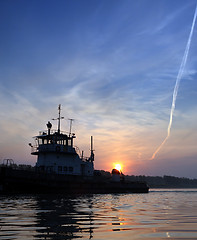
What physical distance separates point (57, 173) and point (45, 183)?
3.47 meters

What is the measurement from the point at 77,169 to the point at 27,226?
30483 mm

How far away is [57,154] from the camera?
123 feet

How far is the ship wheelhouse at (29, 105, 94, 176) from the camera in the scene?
37.1 meters

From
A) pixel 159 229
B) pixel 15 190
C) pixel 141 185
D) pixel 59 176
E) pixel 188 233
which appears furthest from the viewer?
pixel 141 185

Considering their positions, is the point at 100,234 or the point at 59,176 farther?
the point at 59,176

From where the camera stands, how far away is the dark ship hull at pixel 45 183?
31641 millimetres

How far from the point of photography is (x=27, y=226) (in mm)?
8953

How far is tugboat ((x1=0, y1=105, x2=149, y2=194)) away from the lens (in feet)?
105

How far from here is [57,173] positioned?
1451 inches

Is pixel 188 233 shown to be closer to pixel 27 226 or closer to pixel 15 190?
pixel 27 226

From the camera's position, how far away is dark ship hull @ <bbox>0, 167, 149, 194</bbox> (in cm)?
3164

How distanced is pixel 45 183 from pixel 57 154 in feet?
16.3

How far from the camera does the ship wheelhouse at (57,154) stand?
37.1m

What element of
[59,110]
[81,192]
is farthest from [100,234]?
[59,110]
